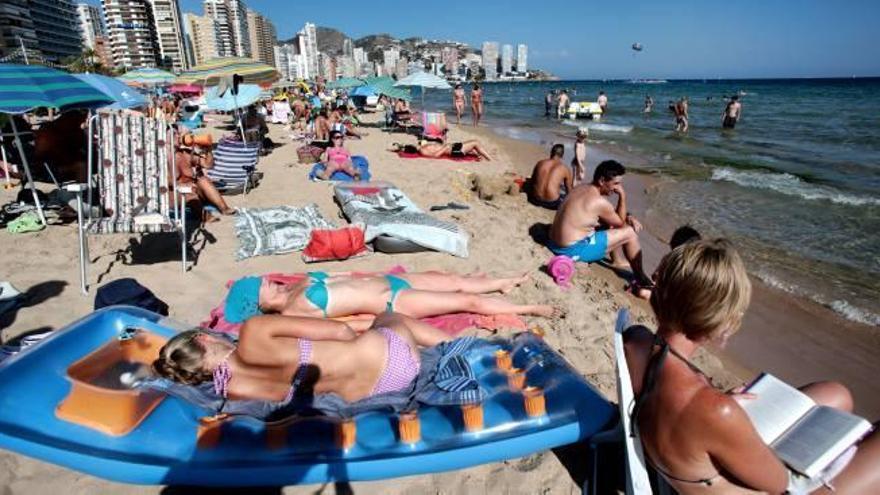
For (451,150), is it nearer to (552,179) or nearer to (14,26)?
(552,179)

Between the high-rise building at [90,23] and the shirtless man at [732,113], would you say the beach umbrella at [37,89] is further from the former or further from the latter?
the high-rise building at [90,23]

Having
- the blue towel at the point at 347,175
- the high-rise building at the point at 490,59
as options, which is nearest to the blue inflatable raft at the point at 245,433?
the blue towel at the point at 347,175

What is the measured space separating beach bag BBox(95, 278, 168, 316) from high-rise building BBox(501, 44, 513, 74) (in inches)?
Answer: 5876

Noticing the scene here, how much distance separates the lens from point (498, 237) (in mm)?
5203

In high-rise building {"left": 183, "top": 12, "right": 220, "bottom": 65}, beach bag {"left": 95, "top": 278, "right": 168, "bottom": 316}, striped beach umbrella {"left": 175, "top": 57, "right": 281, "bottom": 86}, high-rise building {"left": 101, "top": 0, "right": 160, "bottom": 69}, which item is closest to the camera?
beach bag {"left": 95, "top": 278, "right": 168, "bottom": 316}

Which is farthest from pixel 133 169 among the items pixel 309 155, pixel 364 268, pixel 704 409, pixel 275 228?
pixel 309 155

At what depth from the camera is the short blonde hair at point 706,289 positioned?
1.38 meters

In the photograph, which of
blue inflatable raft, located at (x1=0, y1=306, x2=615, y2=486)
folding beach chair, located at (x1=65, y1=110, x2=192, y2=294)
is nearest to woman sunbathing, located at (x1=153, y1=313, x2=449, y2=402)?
blue inflatable raft, located at (x1=0, y1=306, x2=615, y2=486)

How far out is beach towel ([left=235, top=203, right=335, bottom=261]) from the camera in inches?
182

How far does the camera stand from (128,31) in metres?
85.1

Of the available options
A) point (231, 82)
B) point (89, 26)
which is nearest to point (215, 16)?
point (89, 26)

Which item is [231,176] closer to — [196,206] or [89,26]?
[196,206]

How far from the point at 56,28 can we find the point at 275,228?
9990cm

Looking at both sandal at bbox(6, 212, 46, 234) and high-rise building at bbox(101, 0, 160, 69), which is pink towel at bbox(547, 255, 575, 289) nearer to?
sandal at bbox(6, 212, 46, 234)
